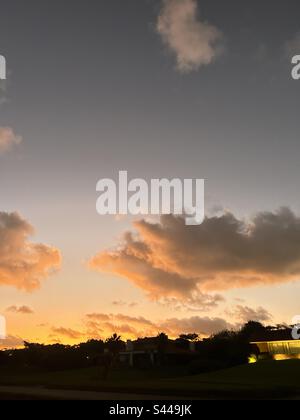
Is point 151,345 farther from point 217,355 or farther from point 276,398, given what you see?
point 276,398

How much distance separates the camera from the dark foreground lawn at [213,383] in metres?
34.9

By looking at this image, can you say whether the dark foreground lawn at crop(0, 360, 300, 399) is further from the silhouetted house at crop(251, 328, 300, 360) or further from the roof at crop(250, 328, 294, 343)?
the roof at crop(250, 328, 294, 343)

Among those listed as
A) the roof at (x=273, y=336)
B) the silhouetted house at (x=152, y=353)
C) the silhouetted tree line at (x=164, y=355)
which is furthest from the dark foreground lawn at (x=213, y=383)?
the roof at (x=273, y=336)

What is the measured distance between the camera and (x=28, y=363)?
9081 cm

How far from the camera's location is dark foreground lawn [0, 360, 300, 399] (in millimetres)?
34938

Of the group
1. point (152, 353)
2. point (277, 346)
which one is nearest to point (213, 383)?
point (277, 346)

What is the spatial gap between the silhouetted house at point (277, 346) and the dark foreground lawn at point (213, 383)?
15.4 meters

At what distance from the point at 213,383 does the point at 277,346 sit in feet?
128

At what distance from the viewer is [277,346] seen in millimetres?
80375

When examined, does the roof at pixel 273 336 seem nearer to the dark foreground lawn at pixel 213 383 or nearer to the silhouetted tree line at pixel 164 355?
the silhouetted tree line at pixel 164 355

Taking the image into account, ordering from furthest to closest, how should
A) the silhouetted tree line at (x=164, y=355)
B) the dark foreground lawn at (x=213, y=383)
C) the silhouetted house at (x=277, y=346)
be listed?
the silhouetted house at (x=277, y=346), the silhouetted tree line at (x=164, y=355), the dark foreground lawn at (x=213, y=383)

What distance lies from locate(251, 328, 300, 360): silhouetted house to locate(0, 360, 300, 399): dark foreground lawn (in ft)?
50.6

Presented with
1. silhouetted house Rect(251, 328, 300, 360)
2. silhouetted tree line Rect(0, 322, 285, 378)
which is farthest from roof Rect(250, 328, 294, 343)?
silhouetted tree line Rect(0, 322, 285, 378)
